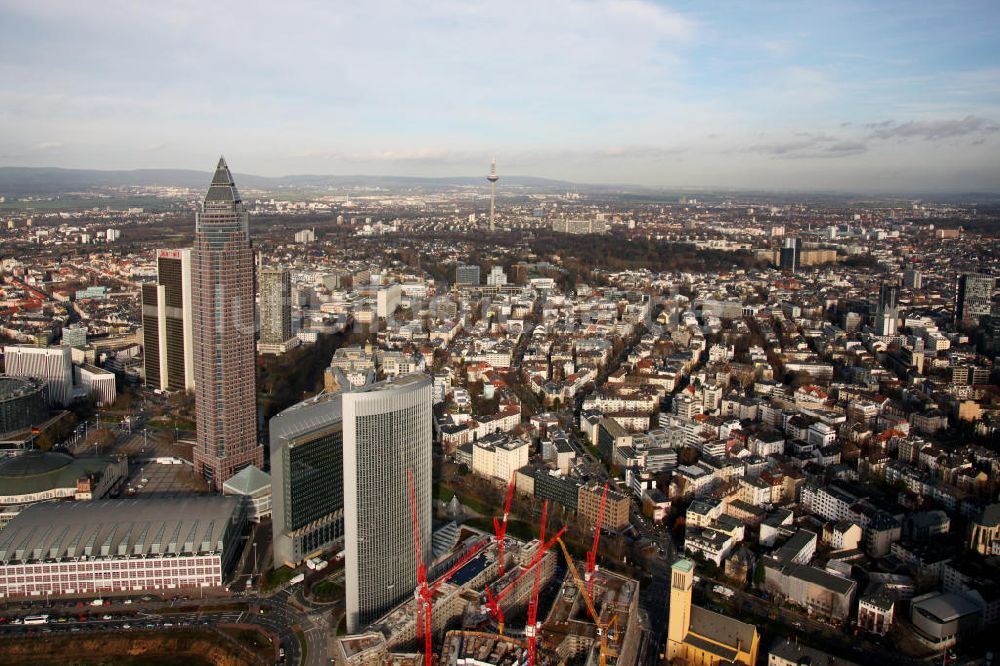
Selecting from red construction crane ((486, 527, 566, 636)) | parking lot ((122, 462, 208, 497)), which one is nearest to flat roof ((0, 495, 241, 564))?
parking lot ((122, 462, 208, 497))

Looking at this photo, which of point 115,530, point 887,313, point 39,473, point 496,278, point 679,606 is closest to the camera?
point 679,606

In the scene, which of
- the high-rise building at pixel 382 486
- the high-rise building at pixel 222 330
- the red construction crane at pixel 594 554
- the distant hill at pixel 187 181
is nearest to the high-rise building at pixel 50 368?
the high-rise building at pixel 222 330

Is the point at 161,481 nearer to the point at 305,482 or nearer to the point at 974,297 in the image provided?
the point at 305,482

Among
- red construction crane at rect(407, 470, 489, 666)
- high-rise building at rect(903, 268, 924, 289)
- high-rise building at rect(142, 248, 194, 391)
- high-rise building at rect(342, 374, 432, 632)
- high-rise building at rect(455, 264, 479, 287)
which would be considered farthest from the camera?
high-rise building at rect(455, 264, 479, 287)

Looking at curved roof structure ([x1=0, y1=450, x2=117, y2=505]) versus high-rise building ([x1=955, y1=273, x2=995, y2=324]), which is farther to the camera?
high-rise building ([x1=955, y1=273, x2=995, y2=324])

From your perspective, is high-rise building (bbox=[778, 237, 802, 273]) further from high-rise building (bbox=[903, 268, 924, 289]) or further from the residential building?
the residential building

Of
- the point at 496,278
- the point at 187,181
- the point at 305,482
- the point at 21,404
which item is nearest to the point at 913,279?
the point at 496,278

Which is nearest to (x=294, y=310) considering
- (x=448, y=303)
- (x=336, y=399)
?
(x=448, y=303)
